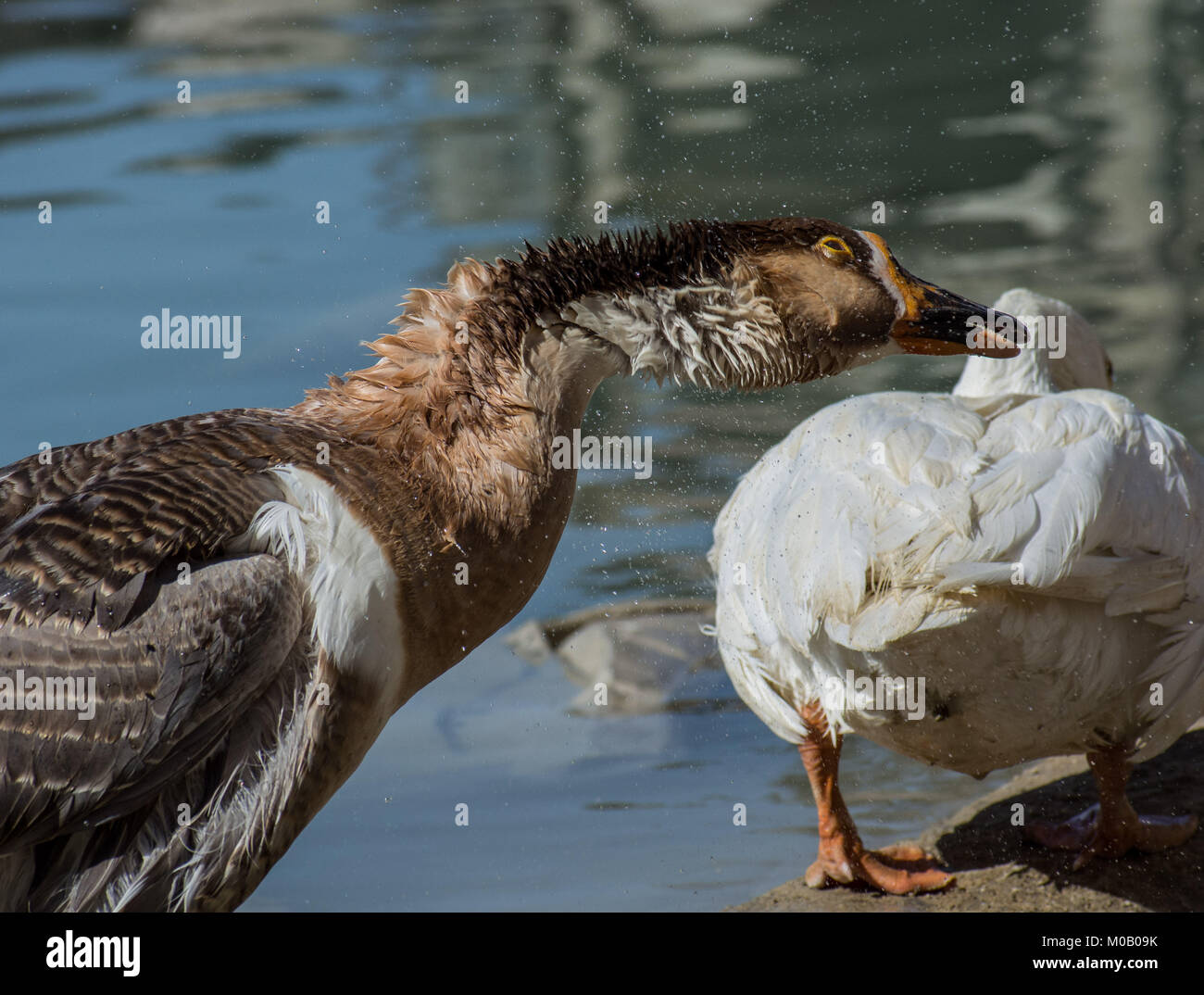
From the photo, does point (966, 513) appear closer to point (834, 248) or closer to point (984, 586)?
point (984, 586)

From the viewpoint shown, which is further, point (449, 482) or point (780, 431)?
point (780, 431)

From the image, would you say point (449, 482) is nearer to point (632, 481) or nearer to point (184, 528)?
point (184, 528)

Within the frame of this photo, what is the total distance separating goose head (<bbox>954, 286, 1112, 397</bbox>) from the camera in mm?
6383

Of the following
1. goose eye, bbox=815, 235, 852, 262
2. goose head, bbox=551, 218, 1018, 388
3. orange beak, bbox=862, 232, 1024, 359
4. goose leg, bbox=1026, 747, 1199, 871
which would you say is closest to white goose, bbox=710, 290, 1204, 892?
goose leg, bbox=1026, 747, 1199, 871

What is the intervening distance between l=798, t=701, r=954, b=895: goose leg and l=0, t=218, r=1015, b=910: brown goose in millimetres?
2069

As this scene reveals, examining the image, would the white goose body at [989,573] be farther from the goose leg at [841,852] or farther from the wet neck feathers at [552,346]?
A: the wet neck feathers at [552,346]

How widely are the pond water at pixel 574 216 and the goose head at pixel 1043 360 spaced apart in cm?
193

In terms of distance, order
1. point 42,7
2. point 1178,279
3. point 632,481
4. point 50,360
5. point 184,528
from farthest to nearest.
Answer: point 42,7
point 1178,279
point 50,360
point 632,481
point 184,528

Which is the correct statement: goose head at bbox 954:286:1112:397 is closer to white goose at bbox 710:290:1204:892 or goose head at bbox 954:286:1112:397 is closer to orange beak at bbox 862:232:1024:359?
white goose at bbox 710:290:1204:892

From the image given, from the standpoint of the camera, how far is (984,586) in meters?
4.11

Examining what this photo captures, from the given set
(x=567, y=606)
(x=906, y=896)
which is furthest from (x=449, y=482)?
(x=567, y=606)

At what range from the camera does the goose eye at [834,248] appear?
355 cm

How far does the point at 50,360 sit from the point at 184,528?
735 cm

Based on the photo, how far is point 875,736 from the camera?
495 cm
